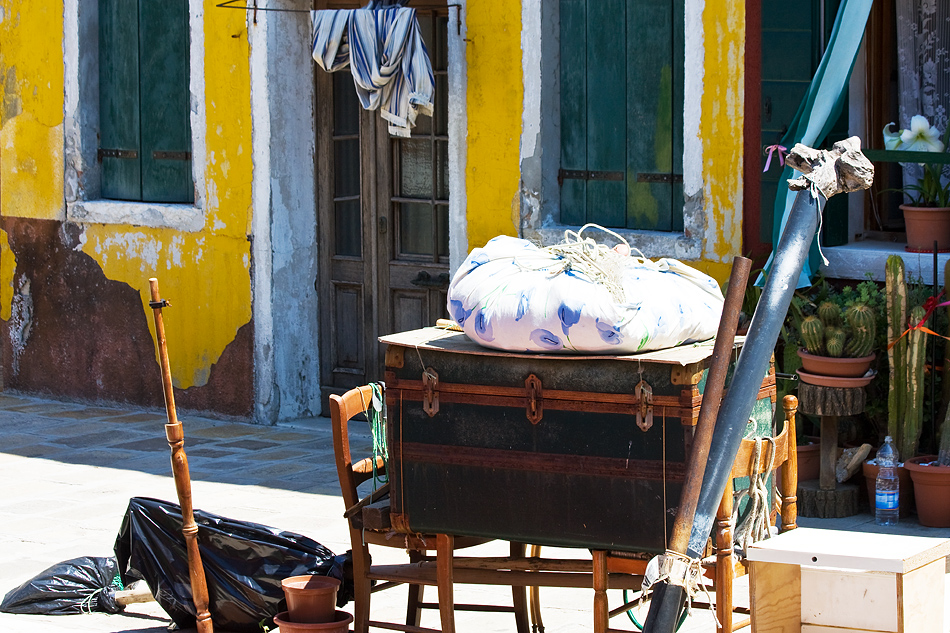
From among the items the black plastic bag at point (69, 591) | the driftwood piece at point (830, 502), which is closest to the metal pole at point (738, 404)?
the black plastic bag at point (69, 591)

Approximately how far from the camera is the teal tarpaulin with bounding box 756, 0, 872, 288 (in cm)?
625

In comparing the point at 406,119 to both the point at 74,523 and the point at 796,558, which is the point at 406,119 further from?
the point at 796,558

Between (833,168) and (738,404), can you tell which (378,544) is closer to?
(738,404)

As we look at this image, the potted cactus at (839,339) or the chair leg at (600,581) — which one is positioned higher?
the potted cactus at (839,339)

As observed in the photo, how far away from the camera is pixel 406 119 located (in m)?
7.93

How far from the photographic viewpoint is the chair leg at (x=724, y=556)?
365cm

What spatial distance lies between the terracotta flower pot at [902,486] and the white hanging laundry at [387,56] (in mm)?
3380

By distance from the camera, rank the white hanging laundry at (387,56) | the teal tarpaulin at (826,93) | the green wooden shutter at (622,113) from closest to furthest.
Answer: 1. the teal tarpaulin at (826,93)
2. the green wooden shutter at (622,113)
3. the white hanging laundry at (387,56)

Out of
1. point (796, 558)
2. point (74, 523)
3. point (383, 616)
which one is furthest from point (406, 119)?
point (796, 558)

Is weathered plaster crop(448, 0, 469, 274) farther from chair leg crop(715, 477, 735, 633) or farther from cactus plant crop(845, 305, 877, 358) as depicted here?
chair leg crop(715, 477, 735, 633)

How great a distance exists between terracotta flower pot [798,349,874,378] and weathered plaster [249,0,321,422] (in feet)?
12.5

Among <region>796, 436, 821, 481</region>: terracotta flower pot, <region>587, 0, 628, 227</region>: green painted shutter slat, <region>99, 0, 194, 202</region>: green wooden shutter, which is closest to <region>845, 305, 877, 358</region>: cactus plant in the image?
<region>796, 436, 821, 481</region>: terracotta flower pot

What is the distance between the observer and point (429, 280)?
849 centimetres

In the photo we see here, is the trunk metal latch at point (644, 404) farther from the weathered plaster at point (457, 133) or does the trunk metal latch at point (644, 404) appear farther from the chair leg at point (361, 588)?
the weathered plaster at point (457, 133)
